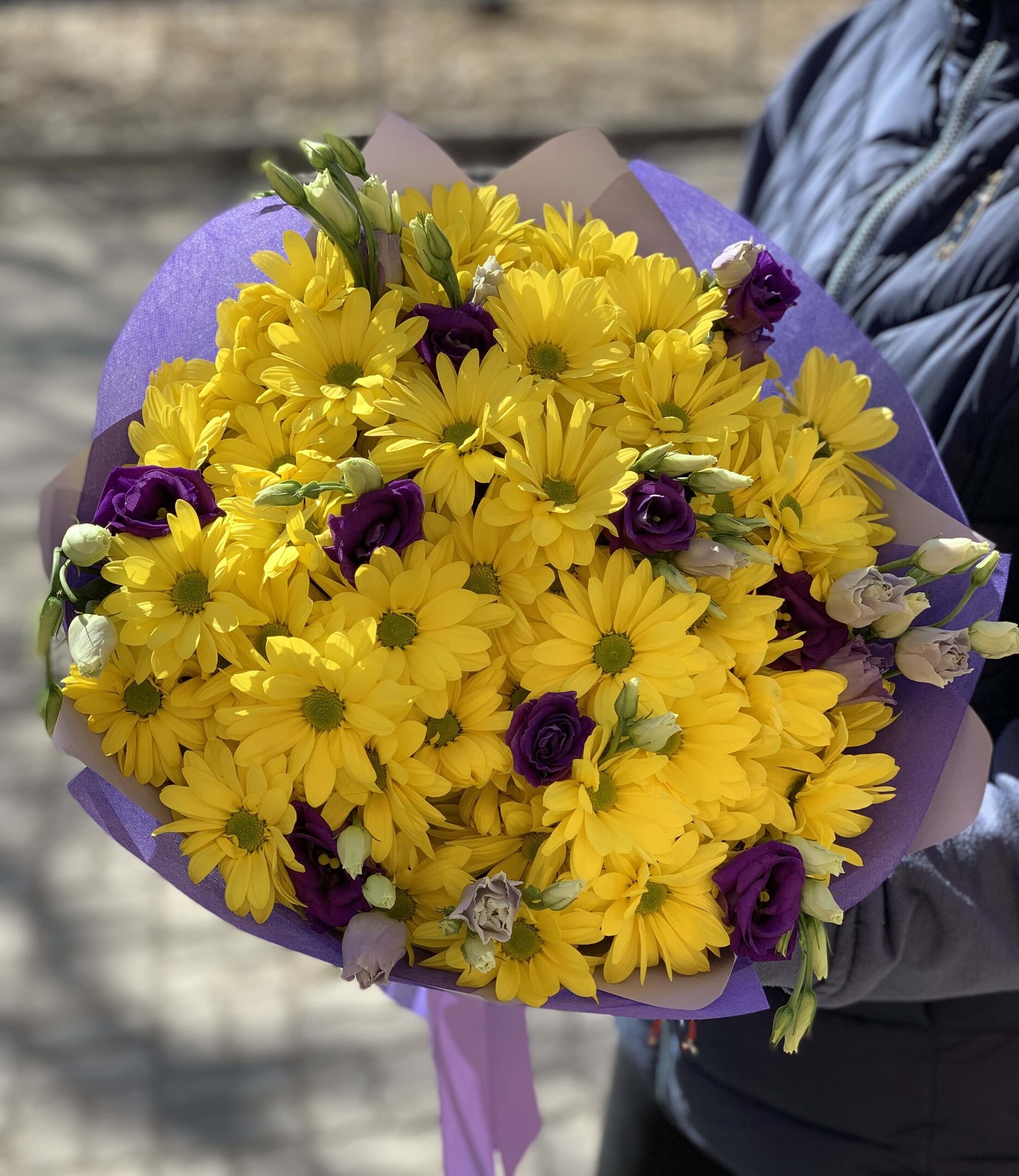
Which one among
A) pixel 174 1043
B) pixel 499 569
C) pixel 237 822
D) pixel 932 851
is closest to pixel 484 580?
pixel 499 569

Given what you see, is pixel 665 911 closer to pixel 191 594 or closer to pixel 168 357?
pixel 191 594

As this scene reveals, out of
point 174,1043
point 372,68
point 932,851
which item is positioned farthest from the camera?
point 372,68

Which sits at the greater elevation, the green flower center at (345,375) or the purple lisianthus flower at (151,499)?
the green flower center at (345,375)

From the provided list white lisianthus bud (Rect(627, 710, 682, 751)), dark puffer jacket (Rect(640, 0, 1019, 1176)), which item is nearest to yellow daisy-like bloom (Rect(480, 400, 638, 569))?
white lisianthus bud (Rect(627, 710, 682, 751))

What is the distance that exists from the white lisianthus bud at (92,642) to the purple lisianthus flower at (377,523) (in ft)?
0.51

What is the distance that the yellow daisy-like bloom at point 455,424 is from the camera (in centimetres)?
74

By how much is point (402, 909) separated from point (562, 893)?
0.41 ft

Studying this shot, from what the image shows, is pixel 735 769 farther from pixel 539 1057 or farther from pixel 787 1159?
pixel 539 1057

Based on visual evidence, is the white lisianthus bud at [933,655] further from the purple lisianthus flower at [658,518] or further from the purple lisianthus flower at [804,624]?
the purple lisianthus flower at [658,518]

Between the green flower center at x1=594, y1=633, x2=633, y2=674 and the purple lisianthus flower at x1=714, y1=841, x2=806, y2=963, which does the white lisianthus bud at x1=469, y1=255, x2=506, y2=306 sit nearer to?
the green flower center at x1=594, y1=633, x2=633, y2=674

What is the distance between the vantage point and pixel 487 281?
82 centimetres

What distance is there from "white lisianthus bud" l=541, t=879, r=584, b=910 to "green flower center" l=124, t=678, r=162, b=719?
283mm

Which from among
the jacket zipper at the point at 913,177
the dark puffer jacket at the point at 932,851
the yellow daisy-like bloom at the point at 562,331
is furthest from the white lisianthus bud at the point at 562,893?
the jacket zipper at the point at 913,177

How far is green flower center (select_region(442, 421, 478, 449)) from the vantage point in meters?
0.76
